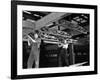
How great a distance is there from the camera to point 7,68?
1.81m

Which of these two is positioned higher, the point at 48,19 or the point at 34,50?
the point at 48,19

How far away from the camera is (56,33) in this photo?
195 centimetres

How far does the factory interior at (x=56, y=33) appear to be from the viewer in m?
1.86

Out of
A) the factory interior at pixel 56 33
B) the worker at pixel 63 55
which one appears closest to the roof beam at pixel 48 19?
the factory interior at pixel 56 33

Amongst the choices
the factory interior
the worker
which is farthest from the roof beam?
the worker

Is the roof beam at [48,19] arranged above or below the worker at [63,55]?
above

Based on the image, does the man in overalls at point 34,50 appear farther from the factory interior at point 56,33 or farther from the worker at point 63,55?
the worker at point 63,55

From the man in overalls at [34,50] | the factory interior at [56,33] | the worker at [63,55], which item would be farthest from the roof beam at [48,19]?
the worker at [63,55]

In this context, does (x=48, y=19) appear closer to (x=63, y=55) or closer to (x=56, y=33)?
(x=56, y=33)

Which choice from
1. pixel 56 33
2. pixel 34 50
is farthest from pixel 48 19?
pixel 34 50

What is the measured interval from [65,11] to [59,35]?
0.26m

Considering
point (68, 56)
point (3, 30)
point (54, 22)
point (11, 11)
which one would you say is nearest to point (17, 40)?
point (3, 30)

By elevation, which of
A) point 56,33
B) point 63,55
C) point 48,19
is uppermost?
point 48,19

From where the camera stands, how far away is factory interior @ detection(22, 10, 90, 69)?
186 cm
